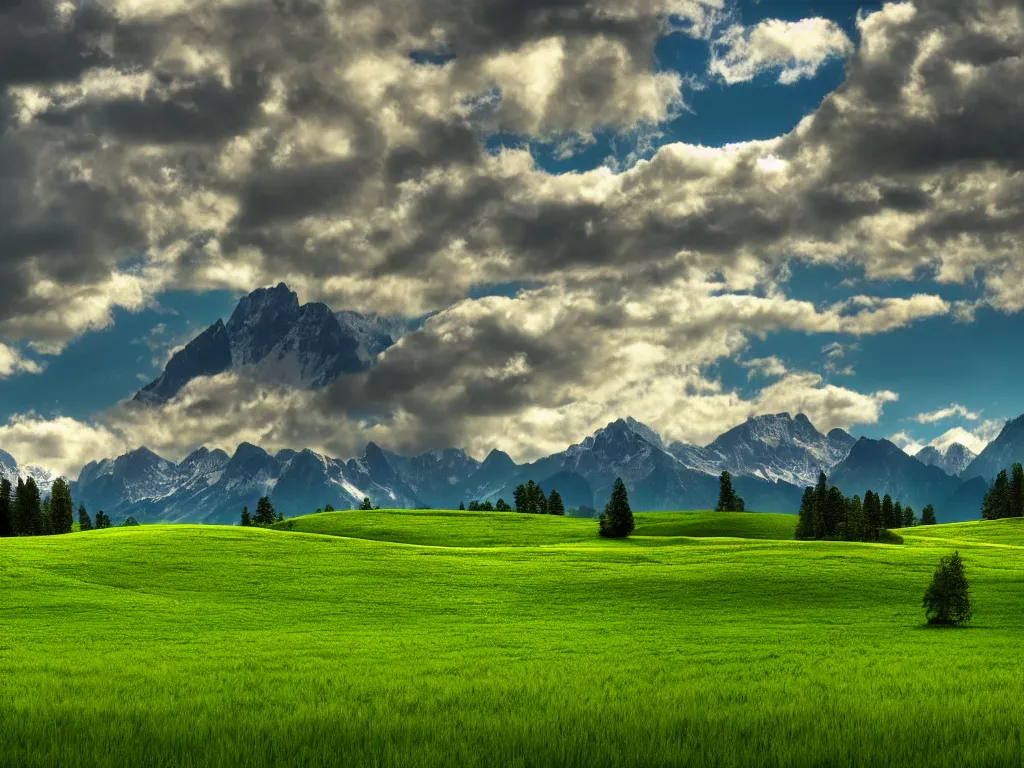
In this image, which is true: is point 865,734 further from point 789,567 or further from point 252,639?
point 789,567

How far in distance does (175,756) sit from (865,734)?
10.4m

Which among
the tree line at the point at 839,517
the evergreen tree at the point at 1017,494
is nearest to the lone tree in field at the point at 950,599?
the tree line at the point at 839,517

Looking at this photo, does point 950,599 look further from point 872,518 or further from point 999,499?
point 999,499

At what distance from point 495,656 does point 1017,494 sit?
15719cm

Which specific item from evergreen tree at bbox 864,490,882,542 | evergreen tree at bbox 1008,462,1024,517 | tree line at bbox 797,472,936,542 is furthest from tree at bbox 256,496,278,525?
evergreen tree at bbox 1008,462,1024,517

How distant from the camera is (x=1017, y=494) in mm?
153375

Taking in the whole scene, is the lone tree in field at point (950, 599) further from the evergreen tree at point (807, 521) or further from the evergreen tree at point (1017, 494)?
the evergreen tree at point (1017, 494)

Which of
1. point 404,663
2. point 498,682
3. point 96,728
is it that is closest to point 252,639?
point 404,663

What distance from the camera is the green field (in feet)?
39.7

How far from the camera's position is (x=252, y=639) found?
Result: 121ft

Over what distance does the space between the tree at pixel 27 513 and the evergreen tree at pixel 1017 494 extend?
17775cm

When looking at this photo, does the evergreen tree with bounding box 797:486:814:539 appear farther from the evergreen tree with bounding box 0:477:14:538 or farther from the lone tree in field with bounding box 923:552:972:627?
the evergreen tree with bounding box 0:477:14:538

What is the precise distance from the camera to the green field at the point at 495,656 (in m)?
12.1

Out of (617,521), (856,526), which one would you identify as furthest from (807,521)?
(617,521)
